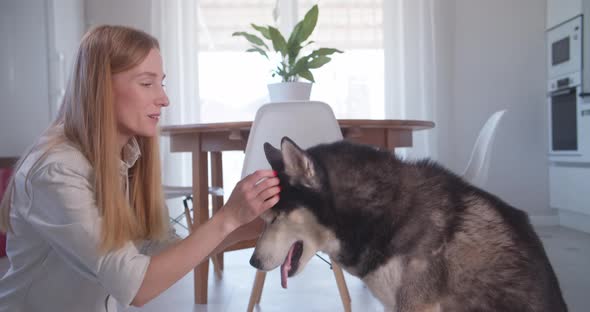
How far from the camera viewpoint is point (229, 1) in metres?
4.60

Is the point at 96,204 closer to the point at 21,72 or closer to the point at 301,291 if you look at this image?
the point at 301,291

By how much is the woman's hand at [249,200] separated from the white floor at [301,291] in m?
1.35

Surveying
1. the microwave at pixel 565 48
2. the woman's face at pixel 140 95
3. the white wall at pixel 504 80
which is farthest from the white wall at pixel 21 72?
the microwave at pixel 565 48

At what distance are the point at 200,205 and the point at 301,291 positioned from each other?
80 centimetres

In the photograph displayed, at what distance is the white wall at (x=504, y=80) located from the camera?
4.61m

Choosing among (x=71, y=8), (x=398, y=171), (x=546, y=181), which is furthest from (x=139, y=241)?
(x=546, y=181)

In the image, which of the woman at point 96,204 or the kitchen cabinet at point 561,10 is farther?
the kitchen cabinet at point 561,10

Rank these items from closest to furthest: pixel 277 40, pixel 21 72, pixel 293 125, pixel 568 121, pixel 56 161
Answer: pixel 56 161
pixel 293 125
pixel 277 40
pixel 21 72
pixel 568 121

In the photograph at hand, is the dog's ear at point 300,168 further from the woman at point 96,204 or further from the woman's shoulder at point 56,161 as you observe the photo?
the woman's shoulder at point 56,161

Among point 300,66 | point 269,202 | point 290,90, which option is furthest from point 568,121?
point 269,202

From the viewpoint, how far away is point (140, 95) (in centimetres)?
116

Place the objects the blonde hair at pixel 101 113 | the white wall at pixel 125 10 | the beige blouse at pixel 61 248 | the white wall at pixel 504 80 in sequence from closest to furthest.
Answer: the beige blouse at pixel 61 248 < the blonde hair at pixel 101 113 < the white wall at pixel 125 10 < the white wall at pixel 504 80

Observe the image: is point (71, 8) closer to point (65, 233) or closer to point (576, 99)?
point (65, 233)

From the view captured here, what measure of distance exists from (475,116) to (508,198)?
0.97 m
